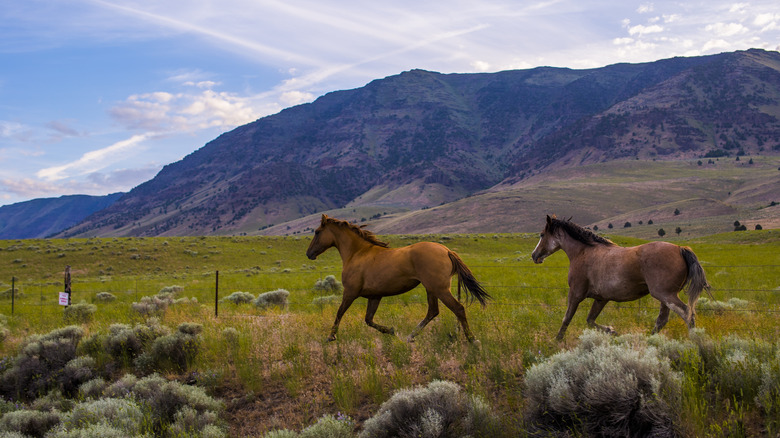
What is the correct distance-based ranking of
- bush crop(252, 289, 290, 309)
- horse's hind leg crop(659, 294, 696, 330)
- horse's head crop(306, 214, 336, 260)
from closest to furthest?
horse's hind leg crop(659, 294, 696, 330) → horse's head crop(306, 214, 336, 260) → bush crop(252, 289, 290, 309)

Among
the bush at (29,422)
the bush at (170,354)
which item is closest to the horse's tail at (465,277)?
the bush at (170,354)

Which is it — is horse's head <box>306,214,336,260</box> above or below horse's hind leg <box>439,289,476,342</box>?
above

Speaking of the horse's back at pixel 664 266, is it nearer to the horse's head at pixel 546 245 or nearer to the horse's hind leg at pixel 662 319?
the horse's hind leg at pixel 662 319

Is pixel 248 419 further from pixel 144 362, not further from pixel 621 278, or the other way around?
pixel 621 278

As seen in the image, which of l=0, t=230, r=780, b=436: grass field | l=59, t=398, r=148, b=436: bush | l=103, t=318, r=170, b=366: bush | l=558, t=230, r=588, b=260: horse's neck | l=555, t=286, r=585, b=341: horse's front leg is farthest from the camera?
l=103, t=318, r=170, b=366: bush

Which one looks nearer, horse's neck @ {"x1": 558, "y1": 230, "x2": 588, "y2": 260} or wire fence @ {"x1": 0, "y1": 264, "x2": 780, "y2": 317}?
horse's neck @ {"x1": 558, "y1": 230, "x2": 588, "y2": 260}

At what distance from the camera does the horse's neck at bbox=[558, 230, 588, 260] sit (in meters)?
8.57

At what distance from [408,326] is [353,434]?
13.6 feet

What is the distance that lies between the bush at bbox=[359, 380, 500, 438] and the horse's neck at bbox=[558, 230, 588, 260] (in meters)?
4.25

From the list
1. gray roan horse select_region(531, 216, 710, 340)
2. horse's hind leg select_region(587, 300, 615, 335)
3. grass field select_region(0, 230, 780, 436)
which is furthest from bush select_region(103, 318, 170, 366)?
horse's hind leg select_region(587, 300, 615, 335)

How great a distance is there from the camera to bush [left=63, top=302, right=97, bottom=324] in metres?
14.0

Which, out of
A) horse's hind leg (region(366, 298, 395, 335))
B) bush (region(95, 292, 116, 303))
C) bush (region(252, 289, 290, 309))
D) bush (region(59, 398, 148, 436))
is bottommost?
bush (region(95, 292, 116, 303))

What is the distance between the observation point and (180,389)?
7059 millimetres

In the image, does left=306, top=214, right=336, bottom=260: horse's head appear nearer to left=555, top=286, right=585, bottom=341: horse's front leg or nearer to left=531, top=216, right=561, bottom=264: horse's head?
left=531, top=216, right=561, bottom=264: horse's head
